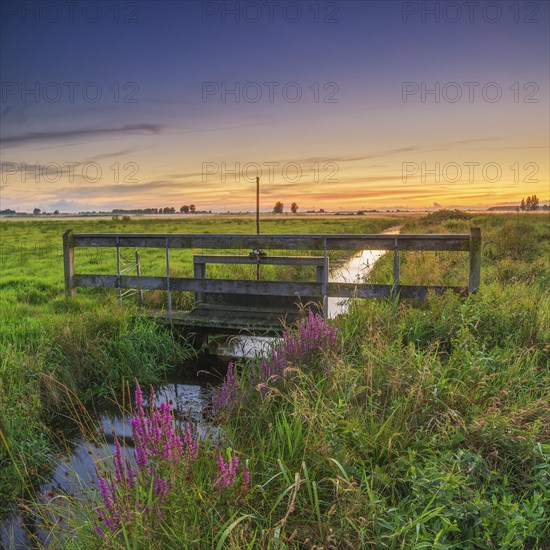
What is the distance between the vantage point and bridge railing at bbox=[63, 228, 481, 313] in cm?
753

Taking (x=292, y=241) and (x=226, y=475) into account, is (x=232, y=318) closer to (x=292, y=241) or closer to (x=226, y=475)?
(x=292, y=241)

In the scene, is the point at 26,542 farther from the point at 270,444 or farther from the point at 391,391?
the point at 391,391

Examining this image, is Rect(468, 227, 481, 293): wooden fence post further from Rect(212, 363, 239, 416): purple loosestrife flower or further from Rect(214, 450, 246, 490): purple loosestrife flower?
Rect(214, 450, 246, 490): purple loosestrife flower

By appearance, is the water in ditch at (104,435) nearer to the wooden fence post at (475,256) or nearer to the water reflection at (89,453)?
the water reflection at (89,453)

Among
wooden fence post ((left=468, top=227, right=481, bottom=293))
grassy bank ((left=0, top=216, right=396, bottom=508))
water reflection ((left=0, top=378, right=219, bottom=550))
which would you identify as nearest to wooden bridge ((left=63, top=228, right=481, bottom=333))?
wooden fence post ((left=468, top=227, right=481, bottom=293))

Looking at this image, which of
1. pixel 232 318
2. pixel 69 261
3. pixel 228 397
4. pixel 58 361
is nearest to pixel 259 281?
pixel 232 318

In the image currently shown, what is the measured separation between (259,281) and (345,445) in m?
5.26

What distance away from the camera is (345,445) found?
3395 mm

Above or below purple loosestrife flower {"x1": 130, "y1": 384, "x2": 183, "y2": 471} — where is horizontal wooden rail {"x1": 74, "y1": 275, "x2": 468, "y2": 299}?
above

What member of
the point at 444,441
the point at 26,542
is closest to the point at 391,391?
the point at 444,441

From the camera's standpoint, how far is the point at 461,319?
593 centimetres

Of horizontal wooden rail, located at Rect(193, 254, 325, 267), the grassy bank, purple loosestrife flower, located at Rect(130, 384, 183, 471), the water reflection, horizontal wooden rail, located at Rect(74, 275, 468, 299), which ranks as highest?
horizontal wooden rail, located at Rect(193, 254, 325, 267)

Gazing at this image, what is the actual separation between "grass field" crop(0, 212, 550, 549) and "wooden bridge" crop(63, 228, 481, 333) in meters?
0.92

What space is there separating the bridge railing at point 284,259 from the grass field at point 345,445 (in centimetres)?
82
